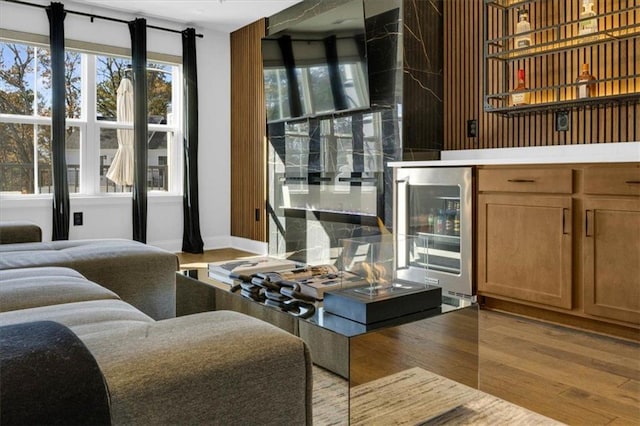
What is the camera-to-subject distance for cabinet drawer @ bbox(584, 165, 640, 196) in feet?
8.30

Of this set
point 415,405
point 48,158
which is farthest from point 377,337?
point 48,158

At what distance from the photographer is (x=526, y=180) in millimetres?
2984

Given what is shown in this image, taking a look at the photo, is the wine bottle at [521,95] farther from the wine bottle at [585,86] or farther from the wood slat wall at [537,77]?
the wine bottle at [585,86]

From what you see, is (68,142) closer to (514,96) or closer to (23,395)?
(514,96)

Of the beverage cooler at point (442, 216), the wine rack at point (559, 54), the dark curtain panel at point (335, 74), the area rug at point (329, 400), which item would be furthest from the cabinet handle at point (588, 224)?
the dark curtain panel at point (335, 74)

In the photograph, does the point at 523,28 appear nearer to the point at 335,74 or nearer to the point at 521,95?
the point at 521,95

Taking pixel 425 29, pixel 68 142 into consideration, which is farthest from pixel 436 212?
pixel 68 142

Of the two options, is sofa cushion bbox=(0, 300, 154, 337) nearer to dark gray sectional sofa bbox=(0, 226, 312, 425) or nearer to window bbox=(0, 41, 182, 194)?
dark gray sectional sofa bbox=(0, 226, 312, 425)

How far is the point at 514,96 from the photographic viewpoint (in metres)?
3.65

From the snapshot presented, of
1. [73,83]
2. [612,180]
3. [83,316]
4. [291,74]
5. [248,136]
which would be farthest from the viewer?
[248,136]

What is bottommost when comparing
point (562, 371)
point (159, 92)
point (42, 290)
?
point (562, 371)

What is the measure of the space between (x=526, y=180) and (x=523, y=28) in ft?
4.12

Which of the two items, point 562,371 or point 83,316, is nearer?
point 83,316

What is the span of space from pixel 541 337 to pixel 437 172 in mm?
1284
